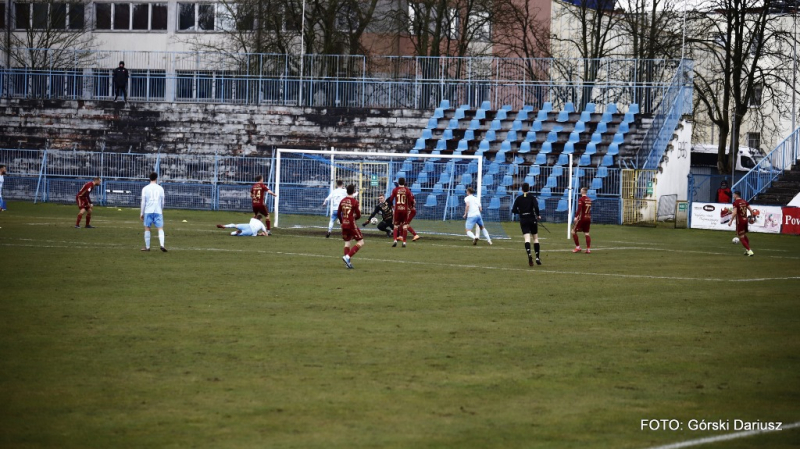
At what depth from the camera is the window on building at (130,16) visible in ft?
222

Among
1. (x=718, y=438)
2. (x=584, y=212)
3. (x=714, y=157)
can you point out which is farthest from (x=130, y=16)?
(x=718, y=438)

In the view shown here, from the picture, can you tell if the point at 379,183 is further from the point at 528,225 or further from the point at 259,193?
the point at 528,225

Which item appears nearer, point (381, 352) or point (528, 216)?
point (381, 352)

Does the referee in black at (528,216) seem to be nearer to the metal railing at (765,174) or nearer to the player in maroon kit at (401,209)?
the player in maroon kit at (401,209)

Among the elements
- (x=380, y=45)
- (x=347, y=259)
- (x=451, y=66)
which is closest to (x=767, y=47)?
(x=451, y=66)

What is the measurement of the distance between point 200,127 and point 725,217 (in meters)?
23.8

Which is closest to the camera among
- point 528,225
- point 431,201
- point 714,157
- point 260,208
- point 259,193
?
point 528,225

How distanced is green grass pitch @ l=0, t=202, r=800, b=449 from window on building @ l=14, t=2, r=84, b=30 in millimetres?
44977

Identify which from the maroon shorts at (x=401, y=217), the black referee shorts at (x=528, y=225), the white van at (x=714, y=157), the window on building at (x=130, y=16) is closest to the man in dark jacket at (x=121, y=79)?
the window on building at (x=130, y=16)

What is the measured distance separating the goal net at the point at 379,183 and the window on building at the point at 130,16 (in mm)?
25865

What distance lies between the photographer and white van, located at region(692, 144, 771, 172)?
59781 millimetres

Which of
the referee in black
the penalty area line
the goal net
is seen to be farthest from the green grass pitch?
the goal net

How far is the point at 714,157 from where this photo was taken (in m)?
62.6

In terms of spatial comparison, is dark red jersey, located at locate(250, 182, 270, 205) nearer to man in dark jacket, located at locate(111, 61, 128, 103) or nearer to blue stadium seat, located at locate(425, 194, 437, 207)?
blue stadium seat, located at locate(425, 194, 437, 207)
